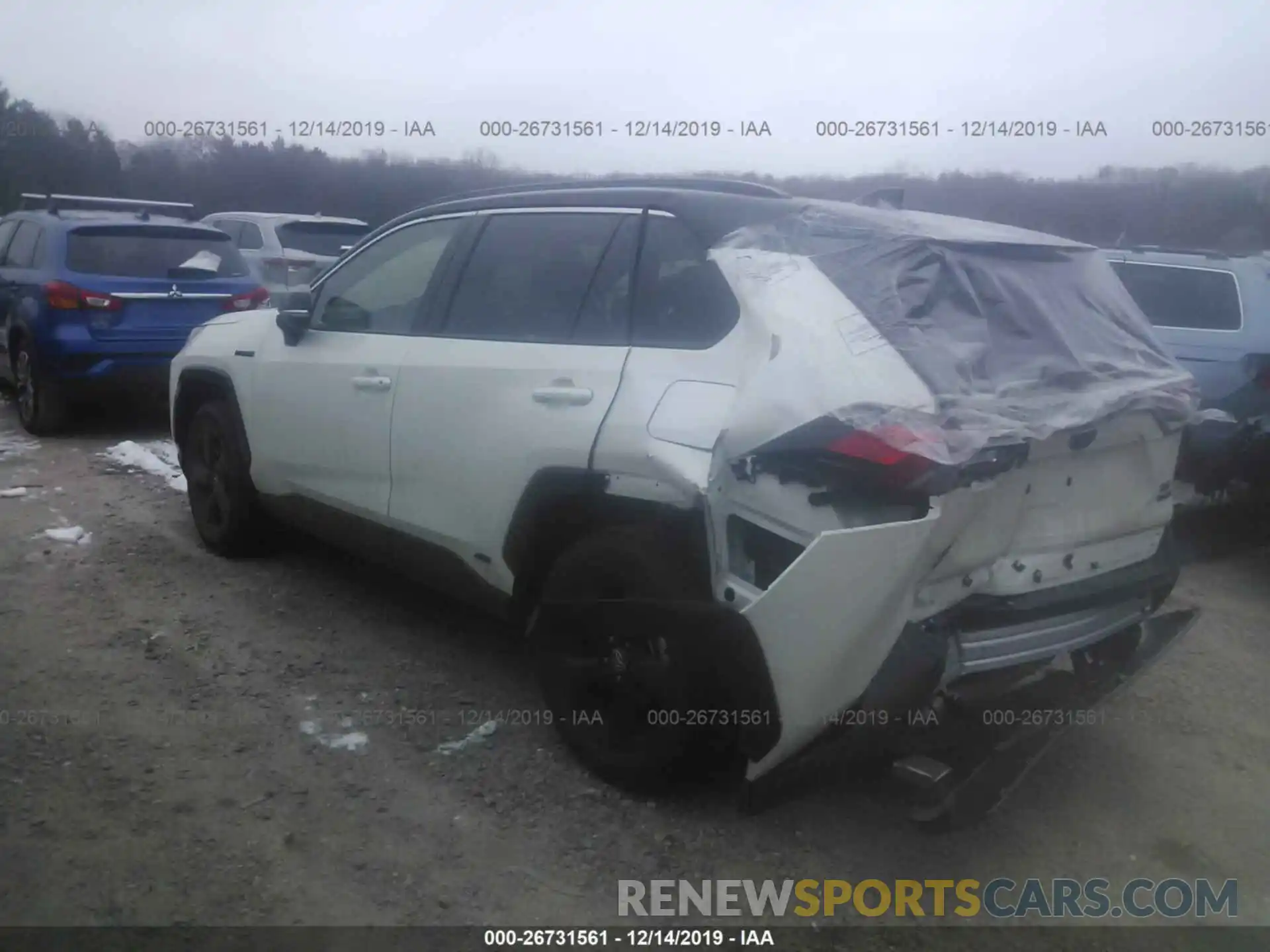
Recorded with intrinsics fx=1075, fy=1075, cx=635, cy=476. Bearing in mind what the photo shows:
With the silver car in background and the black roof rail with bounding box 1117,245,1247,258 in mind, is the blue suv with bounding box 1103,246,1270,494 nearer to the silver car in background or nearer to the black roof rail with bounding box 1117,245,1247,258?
the black roof rail with bounding box 1117,245,1247,258

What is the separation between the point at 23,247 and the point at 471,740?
6.35 metres

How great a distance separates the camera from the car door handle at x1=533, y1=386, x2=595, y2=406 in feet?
10.2

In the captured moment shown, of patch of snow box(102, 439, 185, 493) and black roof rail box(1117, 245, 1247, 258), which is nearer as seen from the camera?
black roof rail box(1117, 245, 1247, 258)

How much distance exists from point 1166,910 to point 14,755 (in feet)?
10.9

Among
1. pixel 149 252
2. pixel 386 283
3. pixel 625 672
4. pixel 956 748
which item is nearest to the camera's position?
pixel 956 748

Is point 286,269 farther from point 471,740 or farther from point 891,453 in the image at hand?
point 891,453

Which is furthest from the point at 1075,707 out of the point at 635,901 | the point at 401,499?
the point at 401,499

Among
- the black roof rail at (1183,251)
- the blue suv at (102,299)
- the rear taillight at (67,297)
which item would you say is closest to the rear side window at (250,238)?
the blue suv at (102,299)

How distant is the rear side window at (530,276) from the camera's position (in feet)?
11.0

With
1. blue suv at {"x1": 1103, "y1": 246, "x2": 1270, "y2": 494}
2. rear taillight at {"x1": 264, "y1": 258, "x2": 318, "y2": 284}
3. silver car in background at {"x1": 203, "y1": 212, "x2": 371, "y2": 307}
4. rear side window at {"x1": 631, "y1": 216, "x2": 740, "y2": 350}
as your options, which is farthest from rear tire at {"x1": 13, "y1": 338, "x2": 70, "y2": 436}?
blue suv at {"x1": 1103, "y1": 246, "x2": 1270, "y2": 494}

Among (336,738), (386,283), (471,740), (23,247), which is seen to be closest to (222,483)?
(386,283)

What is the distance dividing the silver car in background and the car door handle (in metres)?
7.42

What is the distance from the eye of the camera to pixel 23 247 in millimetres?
7812

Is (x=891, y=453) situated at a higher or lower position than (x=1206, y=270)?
lower
